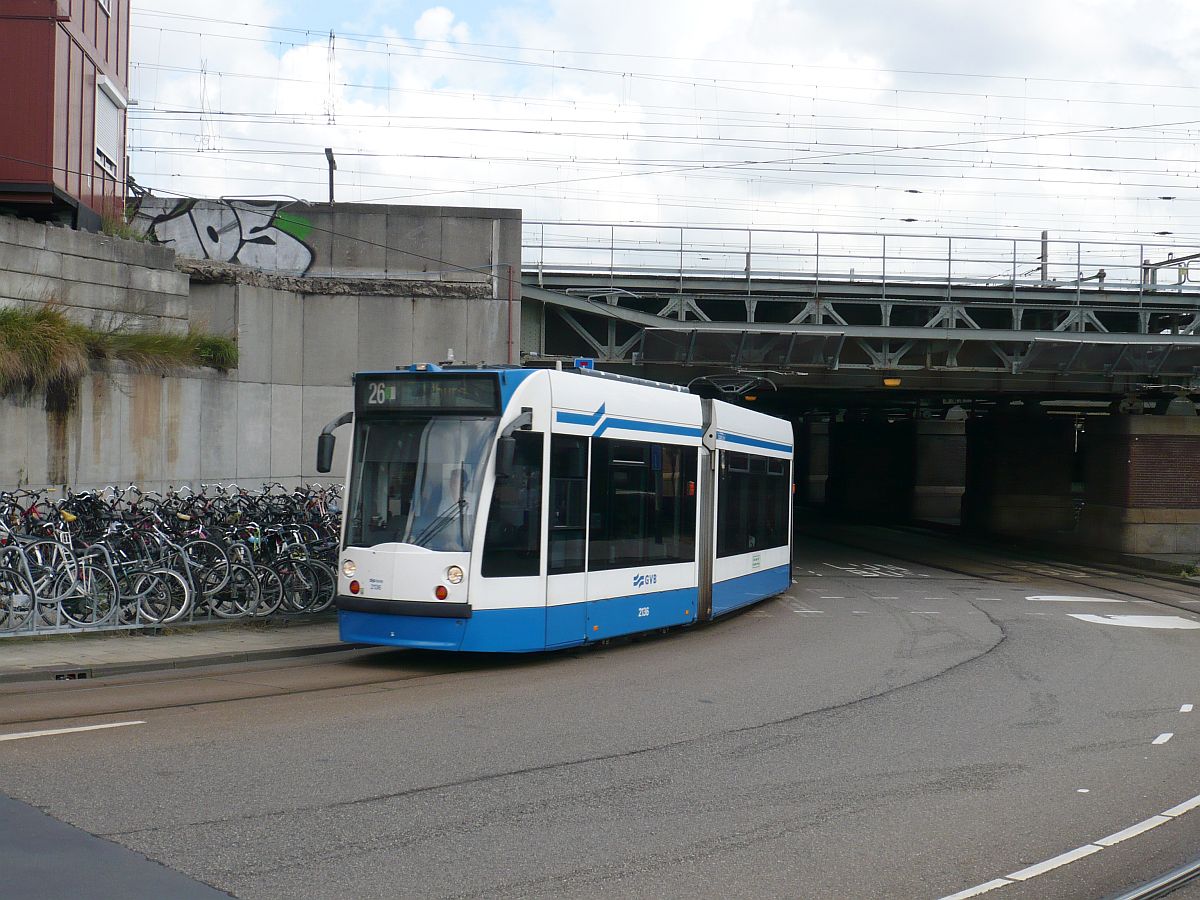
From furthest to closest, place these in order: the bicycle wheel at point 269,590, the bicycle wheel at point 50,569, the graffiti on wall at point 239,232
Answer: the graffiti on wall at point 239,232, the bicycle wheel at point 269,590, the bicycle wheel at point 50,569

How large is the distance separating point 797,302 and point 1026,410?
16245mm

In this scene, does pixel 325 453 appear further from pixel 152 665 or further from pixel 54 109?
pixel 54 109

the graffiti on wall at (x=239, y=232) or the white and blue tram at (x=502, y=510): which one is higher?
the graffiti on wall at (x=239, y=232)

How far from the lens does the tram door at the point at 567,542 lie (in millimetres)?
11750

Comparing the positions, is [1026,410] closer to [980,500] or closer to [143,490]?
[980,500]

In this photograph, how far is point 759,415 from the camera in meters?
17.5

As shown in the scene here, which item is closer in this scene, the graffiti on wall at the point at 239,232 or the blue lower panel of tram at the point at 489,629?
the blue lower panel of tram at the point at 489,629

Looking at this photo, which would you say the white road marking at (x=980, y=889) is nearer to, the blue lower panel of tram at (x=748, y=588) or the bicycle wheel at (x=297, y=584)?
the blue lower panel of tram at (x=748, y=588)

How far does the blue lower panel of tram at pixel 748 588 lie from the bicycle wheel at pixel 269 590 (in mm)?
5333

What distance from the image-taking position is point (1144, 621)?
18.6 m

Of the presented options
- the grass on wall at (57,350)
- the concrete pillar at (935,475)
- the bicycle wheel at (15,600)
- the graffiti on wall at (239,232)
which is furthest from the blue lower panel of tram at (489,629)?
the concrete pillar at (935,475)

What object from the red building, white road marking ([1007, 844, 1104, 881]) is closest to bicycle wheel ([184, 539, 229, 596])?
the red building

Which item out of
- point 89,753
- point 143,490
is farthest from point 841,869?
point 143,490

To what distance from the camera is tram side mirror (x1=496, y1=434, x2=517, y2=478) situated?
1095cm
